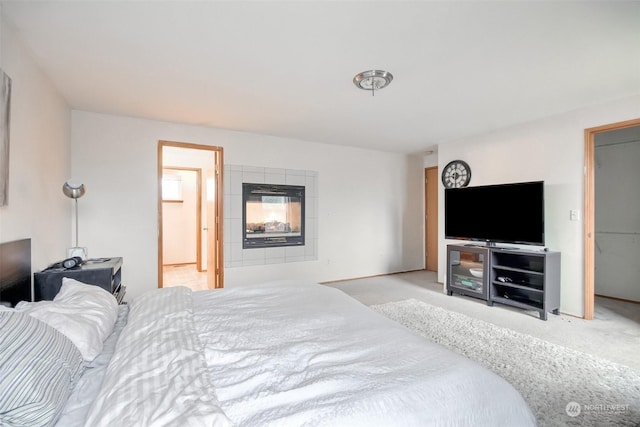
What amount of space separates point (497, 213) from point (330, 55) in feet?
10.2

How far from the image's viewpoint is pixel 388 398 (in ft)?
3.21

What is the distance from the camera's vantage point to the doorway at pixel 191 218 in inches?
174

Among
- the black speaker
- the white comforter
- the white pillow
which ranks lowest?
the white comforter

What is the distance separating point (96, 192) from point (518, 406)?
4422 mm

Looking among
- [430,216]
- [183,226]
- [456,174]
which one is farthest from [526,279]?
[183,226]

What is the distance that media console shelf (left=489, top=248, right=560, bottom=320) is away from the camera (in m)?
3.46

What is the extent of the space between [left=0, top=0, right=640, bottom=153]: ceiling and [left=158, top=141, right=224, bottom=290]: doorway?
4.66 ft

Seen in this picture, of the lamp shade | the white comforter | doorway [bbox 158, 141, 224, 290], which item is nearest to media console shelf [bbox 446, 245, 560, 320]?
the white comforter

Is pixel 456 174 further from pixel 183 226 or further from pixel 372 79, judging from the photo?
pixel 183 226

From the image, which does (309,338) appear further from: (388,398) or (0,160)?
(0,160)

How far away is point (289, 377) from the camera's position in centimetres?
109

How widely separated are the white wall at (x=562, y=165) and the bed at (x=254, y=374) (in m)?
3.19

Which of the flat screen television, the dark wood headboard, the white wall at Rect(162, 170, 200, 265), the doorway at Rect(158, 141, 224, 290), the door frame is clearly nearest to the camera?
the dark wood headboard

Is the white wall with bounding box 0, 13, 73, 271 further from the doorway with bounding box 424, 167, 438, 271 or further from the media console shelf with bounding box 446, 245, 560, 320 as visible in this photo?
the doorway with bounding box 424, 167, 438, 271
